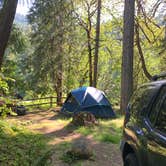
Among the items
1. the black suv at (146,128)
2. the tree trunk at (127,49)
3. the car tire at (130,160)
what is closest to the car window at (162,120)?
the black suv at (146,128)

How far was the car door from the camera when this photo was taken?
3.59 meters

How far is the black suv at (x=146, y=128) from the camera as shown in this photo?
378 cm

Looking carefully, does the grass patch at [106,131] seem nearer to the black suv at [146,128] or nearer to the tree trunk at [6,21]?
the tree trunk at [6,21]

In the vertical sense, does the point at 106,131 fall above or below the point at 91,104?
below

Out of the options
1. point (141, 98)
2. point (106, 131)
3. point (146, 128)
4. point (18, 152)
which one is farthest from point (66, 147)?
point (146, 128)

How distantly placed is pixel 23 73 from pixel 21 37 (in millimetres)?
4738

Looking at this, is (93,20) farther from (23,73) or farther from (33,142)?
(33,142)

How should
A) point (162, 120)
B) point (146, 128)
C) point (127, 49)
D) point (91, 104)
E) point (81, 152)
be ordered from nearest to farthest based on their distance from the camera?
point (162, 120) < point (146, 128) < point (81, 152) < point (127, 49) < point (91, 104)

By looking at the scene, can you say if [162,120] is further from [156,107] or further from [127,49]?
[127,49]

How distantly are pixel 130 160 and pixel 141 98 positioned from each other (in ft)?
2.76

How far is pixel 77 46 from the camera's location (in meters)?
26.3

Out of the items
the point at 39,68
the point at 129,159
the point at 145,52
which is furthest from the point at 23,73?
the point at 129,159

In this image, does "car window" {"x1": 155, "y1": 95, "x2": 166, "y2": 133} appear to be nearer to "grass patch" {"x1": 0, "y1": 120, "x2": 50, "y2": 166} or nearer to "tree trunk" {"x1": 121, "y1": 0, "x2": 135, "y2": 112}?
"grass patch" {"x1": 0, "y1": 120, "x2": 50, "y2": 166}

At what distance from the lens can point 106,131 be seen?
1286cm
